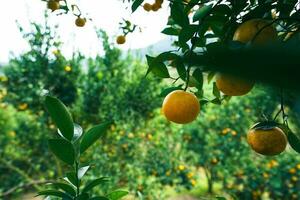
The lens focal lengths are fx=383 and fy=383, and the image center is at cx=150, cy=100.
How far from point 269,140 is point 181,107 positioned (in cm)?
19

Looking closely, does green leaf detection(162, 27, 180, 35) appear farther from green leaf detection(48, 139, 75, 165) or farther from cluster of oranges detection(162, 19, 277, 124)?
green leaf detection(48, 139, 75, 165)

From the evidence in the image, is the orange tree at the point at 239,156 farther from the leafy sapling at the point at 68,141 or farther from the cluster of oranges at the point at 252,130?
the leafy sapling at the point at 68,141

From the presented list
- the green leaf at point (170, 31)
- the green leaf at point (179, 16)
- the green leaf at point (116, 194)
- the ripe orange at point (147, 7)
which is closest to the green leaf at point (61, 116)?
the green leaf at point (116, 194)

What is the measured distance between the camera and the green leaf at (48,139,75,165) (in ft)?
2.00

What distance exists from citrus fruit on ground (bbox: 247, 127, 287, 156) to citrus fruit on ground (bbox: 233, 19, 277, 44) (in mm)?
210

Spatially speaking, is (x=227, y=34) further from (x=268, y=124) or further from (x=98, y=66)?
(x=98, y=66)

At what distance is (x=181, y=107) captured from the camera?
81 centimetres

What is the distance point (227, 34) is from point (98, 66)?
3408 millimetres

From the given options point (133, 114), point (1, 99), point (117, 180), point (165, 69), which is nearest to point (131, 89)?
point (133, 114)

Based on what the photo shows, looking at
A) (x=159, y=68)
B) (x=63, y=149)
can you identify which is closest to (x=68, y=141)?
(x=63, y=149)

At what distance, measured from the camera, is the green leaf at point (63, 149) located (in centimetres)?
61

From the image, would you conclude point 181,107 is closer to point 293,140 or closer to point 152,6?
point 293,140

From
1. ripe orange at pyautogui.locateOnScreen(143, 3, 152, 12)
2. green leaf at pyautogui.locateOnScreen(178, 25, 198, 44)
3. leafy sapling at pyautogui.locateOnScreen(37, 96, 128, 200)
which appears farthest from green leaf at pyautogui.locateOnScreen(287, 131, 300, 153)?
ripe orange at pyautogui.locateOnScreen(143, 3, 152, 12)

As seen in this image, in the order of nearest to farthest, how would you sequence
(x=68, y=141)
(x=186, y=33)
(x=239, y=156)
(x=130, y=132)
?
(x=68, y=141) → (x=186, y=33) → (x=130, y=132) → (x=239, y=156)
